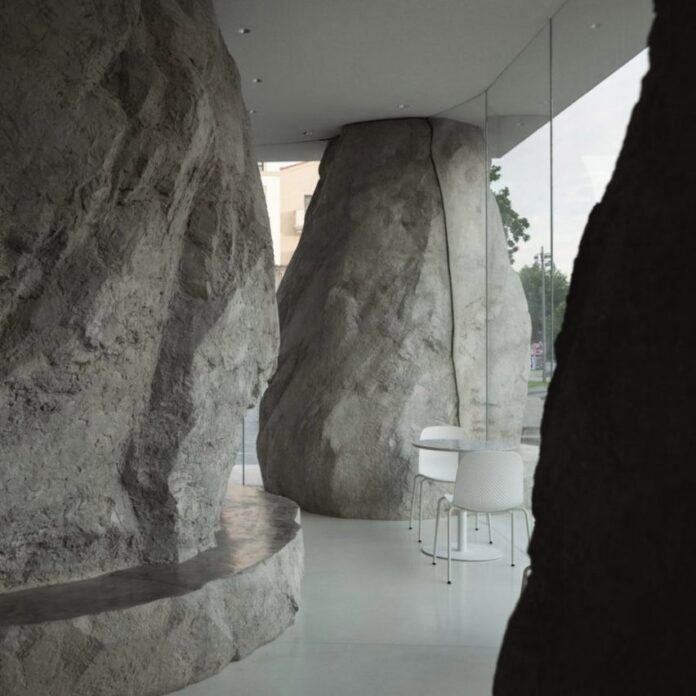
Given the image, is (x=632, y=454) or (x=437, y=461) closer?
(x=632, y=454)

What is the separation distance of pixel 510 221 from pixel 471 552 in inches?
103

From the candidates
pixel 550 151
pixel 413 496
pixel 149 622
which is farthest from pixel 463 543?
pixel 149 622

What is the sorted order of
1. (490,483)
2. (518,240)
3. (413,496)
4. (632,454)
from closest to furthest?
(632,454), (490,483), (518,240), (413,496)

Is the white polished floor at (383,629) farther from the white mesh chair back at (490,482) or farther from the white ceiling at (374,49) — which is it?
the white ceiling at (374,49)

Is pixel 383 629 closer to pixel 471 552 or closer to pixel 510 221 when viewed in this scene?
pixel 471 552

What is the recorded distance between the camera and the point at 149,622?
3.45 m

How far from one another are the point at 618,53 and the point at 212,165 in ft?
8.26

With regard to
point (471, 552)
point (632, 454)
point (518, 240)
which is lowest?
point (471, 552)

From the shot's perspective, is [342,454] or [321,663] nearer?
[321,663]

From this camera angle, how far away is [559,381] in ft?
5.05

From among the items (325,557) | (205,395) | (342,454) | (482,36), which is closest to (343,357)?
(342,454)

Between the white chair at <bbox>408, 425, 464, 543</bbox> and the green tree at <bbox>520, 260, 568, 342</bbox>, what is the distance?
1088mm

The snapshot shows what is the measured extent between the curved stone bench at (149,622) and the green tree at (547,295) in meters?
2.40

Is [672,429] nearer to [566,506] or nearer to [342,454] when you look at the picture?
[566,506]
